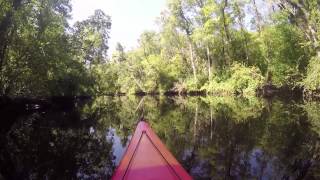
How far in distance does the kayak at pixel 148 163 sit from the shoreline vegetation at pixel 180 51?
15.5 m

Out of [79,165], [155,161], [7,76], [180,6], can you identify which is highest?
A: [180,6]

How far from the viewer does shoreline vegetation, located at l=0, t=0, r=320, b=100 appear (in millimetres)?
23469

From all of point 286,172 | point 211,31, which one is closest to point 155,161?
point 286,172

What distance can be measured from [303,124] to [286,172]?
831cm

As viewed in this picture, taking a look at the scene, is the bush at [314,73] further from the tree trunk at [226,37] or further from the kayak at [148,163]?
the kayak at [148,163]

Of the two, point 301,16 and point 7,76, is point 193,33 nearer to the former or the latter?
point 301,16

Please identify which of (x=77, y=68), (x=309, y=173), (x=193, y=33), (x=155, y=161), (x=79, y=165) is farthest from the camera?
(x=193, y=33)

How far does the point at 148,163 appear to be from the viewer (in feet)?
20.6

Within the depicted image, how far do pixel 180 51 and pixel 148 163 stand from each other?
186 feet

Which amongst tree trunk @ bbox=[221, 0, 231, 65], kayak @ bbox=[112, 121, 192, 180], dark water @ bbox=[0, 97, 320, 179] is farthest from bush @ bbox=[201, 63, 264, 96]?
kayak @ bbox=[112, 121, 192, 180]

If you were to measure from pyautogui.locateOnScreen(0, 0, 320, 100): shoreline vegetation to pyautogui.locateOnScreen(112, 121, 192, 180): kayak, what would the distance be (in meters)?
15.5

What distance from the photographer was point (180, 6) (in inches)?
2072

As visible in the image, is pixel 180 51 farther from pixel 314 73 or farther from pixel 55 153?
pixel 55 153

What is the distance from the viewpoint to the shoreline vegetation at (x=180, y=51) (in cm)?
2347
